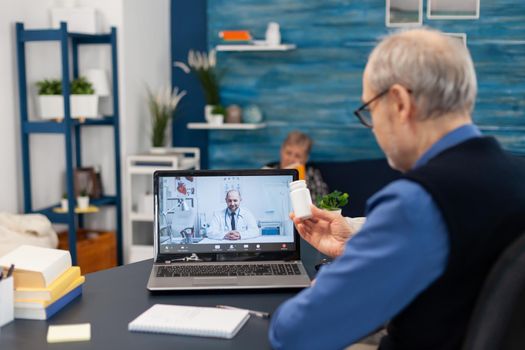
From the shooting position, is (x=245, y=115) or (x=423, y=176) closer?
(x=423, y=176)

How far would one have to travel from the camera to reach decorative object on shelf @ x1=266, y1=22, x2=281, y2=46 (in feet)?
15.5

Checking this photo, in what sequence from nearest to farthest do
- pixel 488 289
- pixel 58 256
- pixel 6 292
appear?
pixel 488 289 < pixel 6 292 < pixel 58 256

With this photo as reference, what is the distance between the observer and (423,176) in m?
1.24

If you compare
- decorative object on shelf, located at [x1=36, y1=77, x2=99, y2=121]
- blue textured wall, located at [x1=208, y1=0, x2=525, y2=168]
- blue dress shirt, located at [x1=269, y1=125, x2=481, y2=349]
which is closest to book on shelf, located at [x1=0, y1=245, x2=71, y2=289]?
blue dress shirt, located at [x1=269, y1=125, x2=481, y2=349]

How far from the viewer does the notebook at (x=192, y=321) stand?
1.62 metres

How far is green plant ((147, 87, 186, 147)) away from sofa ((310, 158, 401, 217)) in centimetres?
101

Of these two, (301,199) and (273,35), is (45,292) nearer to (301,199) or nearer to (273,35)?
(301,199)

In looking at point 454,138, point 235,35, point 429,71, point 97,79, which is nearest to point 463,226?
point 454,138

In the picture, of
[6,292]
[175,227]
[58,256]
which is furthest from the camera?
[175,227]

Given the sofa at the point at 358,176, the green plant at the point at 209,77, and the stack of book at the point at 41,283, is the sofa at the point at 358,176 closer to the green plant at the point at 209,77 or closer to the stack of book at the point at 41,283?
the green plant at the point at 209,77

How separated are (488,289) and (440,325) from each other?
118 mm

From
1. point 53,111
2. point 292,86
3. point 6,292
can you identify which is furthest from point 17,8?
point 6,292

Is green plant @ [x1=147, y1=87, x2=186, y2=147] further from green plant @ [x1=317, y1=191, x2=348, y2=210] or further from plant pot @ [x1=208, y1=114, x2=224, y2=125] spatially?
green plant @ [x1=317, y1=191, x2=348, y2=210]

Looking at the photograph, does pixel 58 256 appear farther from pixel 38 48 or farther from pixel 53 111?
pixel 38 48
